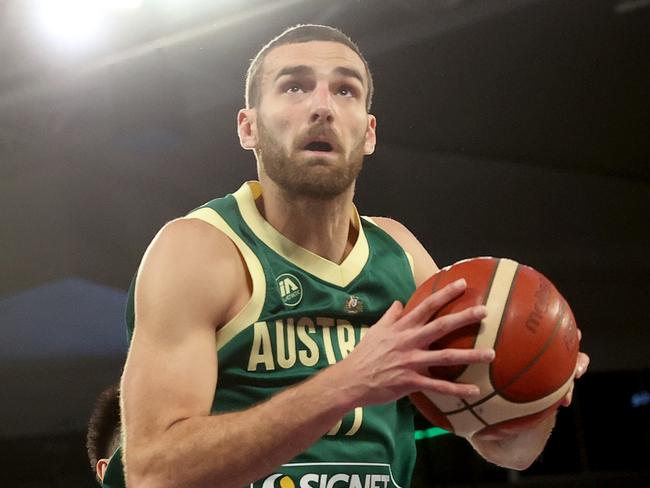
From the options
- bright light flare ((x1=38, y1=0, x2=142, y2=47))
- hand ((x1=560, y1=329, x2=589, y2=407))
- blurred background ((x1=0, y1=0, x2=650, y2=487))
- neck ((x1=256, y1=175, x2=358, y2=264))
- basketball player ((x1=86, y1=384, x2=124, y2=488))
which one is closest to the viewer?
hand ((x1=560, y1=329, x2=589, y2=407))

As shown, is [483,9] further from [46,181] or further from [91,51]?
[46,181]

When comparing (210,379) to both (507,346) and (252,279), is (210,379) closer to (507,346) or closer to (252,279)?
(252,279)

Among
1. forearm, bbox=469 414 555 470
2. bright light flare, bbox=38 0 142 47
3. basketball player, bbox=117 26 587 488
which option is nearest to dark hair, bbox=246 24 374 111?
basketball player, bbox=117 26 587 488

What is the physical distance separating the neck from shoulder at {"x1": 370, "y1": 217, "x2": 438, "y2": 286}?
23 centimetres

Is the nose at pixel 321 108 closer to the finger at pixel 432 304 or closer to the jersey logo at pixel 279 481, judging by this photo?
the finger at pixel 432 304

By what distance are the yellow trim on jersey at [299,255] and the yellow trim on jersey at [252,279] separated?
2.8 inches

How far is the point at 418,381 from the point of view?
1380 mm

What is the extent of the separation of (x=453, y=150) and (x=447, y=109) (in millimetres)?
540

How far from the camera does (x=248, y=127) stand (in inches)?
86.9

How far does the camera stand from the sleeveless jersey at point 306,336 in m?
1.82

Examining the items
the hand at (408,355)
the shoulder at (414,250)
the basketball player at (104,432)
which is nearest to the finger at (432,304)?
the hand at (408,355)

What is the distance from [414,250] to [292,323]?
0.53m

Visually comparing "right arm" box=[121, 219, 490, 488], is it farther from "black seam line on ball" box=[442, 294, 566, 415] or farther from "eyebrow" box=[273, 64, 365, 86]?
"eyebrow" box=[273, 64, 365, 86]

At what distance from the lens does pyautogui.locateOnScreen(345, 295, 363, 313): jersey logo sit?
198 cm
